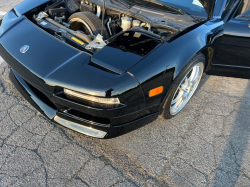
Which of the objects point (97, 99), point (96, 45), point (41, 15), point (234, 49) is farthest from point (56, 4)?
point (234, 49)

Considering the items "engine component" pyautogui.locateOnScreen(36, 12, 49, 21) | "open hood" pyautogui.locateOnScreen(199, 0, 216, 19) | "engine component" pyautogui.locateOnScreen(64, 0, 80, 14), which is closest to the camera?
"open hood" pyautogui.locateOnScreen(199, 0, 216, 19)

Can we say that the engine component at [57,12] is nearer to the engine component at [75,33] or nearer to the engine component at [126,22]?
the engine component at [75,33]

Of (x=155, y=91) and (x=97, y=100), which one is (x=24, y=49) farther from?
(x=155, y=91)

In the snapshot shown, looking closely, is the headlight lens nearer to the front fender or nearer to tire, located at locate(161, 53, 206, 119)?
the front fender

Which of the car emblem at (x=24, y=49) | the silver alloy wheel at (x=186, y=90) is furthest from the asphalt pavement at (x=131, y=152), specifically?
the car emblem at (x=24, y=49)

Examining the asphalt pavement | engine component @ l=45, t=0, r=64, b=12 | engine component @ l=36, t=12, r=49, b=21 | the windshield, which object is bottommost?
the asphalt pavement

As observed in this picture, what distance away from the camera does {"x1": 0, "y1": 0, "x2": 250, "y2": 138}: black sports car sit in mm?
1795

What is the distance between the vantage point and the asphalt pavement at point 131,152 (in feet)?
6.40

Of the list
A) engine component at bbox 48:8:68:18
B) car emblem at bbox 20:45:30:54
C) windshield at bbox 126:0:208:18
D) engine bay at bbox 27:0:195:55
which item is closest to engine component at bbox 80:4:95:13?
engine bay at bbox 27:0:195:55

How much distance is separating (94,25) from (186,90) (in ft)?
4.36

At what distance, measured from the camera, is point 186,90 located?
101 inches

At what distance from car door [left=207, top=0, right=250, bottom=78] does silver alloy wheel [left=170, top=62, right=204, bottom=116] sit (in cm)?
25

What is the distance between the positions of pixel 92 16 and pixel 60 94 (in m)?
1.20

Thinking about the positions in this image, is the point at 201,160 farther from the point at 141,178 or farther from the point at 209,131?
the point at 141,178
